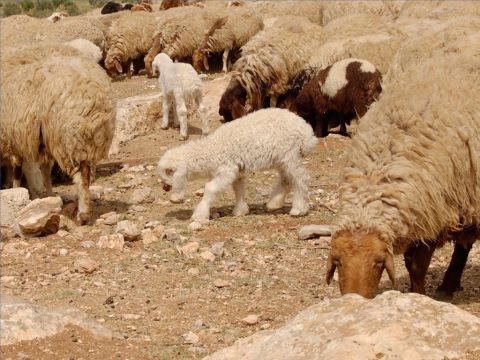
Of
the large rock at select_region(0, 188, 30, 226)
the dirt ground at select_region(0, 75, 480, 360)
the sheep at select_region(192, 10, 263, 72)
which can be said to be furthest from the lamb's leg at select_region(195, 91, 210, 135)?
the sheep at select_region(192, 10, 263, 72)

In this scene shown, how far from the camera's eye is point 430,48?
1155 cm

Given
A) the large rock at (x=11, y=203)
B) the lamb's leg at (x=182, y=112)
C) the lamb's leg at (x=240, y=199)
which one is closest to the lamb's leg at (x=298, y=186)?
the lamb's leg at (x=240, y=199)

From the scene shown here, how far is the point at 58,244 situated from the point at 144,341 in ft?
9.02

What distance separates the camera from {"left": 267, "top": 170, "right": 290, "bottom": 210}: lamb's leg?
9.14 metres

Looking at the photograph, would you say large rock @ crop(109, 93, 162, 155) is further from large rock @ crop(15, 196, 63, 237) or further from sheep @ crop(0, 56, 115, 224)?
large rock @ crop(15, 196, 63, 237)

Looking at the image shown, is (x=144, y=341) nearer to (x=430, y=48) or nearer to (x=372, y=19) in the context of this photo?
(x=430, y=48)

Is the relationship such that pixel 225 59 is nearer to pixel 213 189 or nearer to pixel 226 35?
pixel 226 35

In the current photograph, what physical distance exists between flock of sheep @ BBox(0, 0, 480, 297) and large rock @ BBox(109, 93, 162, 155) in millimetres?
343

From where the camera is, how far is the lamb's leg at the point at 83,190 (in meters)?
8.75

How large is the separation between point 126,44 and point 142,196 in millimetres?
13254

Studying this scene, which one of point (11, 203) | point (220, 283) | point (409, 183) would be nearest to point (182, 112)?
point (11, 203)

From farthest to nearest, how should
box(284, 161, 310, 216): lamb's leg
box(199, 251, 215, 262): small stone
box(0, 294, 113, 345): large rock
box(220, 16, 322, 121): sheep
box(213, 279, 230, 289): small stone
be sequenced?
box(220, 16, 322, 121): sheep, box(284, 161, 310, 216): lamb's leg, box(199, 251, 215, 262): small stone, box(213, 279, 230, 289): small stone, box(0, 294, 113, 345): large rock

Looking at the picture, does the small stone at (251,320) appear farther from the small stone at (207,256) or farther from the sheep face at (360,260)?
the small stone at (207,256)

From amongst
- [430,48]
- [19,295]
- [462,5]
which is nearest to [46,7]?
[462,5]
